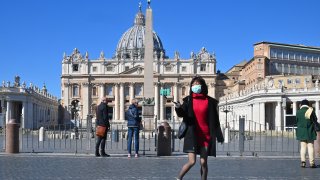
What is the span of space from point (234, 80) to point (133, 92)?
2276cm

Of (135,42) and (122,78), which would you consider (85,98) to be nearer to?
(122,78)

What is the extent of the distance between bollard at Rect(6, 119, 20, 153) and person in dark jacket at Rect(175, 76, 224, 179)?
9.78 metres

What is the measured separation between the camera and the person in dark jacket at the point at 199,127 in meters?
8.40

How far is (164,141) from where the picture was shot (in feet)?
55.7

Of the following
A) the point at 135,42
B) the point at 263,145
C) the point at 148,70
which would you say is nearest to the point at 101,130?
the point at 263,145

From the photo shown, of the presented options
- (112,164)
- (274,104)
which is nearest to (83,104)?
(274,104)

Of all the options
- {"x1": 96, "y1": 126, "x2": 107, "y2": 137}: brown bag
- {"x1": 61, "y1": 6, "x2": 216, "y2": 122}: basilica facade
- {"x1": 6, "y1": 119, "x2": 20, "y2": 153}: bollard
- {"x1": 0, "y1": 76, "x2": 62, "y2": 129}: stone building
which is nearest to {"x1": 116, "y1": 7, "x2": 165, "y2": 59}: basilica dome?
{"x1": 61, "y1": 6, "x2": 216, "y2": 122}: basilica facade

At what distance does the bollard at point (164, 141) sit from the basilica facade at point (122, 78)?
283 feet

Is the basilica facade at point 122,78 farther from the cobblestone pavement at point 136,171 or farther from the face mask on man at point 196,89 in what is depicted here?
the face mask on man at point 196,89

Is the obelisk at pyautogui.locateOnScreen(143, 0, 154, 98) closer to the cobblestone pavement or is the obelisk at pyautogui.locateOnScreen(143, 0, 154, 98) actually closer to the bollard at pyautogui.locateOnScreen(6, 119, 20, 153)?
the bollard at pyautogui.locateOnScreen(6, 119, 20, 153)

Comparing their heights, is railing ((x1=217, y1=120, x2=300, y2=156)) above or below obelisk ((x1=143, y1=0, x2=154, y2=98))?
below

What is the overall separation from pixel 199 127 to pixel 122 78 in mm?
97157

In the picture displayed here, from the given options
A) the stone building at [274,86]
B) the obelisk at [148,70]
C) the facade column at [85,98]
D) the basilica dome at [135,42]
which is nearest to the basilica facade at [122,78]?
the facade column at [85,98]

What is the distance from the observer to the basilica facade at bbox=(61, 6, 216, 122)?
343ft
